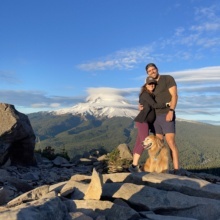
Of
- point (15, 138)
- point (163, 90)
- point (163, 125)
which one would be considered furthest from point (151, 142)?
point (15, 138)

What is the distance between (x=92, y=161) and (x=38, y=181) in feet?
21.9

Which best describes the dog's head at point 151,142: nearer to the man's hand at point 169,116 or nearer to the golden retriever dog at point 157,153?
the golden retriever dog at point 157,153

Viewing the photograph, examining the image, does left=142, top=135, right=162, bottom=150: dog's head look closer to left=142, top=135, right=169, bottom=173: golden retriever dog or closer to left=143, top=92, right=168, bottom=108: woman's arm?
left=142, top=135, right=169, bottom=173: golden retriever dog

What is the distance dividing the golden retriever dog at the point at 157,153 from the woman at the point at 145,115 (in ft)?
0.71

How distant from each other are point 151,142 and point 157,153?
317 millimetres

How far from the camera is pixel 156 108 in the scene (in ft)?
30.8

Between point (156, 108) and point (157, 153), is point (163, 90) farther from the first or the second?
point (157, 153)

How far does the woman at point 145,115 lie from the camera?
9148mm

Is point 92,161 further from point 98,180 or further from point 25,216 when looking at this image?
point 25,216

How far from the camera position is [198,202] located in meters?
6.77

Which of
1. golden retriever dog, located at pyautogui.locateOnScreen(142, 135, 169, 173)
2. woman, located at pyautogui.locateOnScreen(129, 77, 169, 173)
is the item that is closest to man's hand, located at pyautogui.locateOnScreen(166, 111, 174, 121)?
woman, located at pyautogui.locateOnScreen(129, 77, 169, 173)

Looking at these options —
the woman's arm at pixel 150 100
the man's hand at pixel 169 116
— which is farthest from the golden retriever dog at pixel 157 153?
the woman's arm at pixel 150 100

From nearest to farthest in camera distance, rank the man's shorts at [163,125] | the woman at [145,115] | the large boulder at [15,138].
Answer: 1. the woman at [145,115]
2. the man's shorts at [163,125]
3. the large boulder at [15,138]

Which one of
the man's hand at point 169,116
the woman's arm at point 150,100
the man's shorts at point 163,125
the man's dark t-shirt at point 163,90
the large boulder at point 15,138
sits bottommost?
the large boulder at point 15,138
